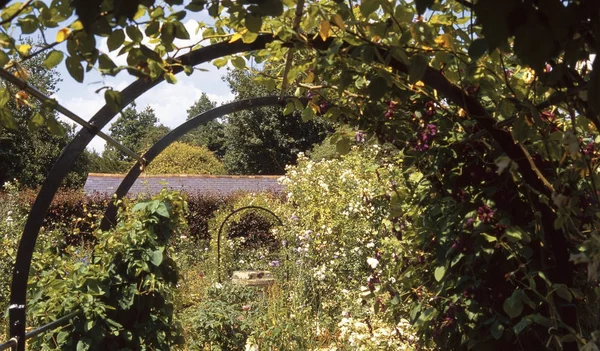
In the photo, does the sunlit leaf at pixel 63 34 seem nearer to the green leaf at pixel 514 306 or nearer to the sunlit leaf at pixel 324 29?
the sunlit leaf at pixel 324 29

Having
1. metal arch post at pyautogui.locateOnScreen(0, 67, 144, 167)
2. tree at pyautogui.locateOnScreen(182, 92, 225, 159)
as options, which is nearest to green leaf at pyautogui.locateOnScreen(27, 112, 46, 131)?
metal arch post at pyautogui.locateOnScreen(0, 67, 144, 167)

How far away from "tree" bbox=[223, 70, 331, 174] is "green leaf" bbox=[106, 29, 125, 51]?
69.9 ft

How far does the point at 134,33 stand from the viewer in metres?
1.22

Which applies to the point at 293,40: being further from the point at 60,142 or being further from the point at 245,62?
the point at 60,142

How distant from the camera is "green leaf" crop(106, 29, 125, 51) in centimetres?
115

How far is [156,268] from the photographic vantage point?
9.67 ft

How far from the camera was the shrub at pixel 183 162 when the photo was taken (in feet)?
72.8

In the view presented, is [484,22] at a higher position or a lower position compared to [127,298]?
higher

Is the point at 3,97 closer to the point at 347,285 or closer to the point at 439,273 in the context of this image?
the point at 439,273

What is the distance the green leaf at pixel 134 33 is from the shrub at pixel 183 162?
2064cm

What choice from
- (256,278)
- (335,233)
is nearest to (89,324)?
(335,233)

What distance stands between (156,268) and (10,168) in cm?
2002

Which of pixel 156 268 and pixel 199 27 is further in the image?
pixel 156 268

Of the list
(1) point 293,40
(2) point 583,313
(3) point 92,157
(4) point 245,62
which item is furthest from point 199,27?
(3) point 92,157
